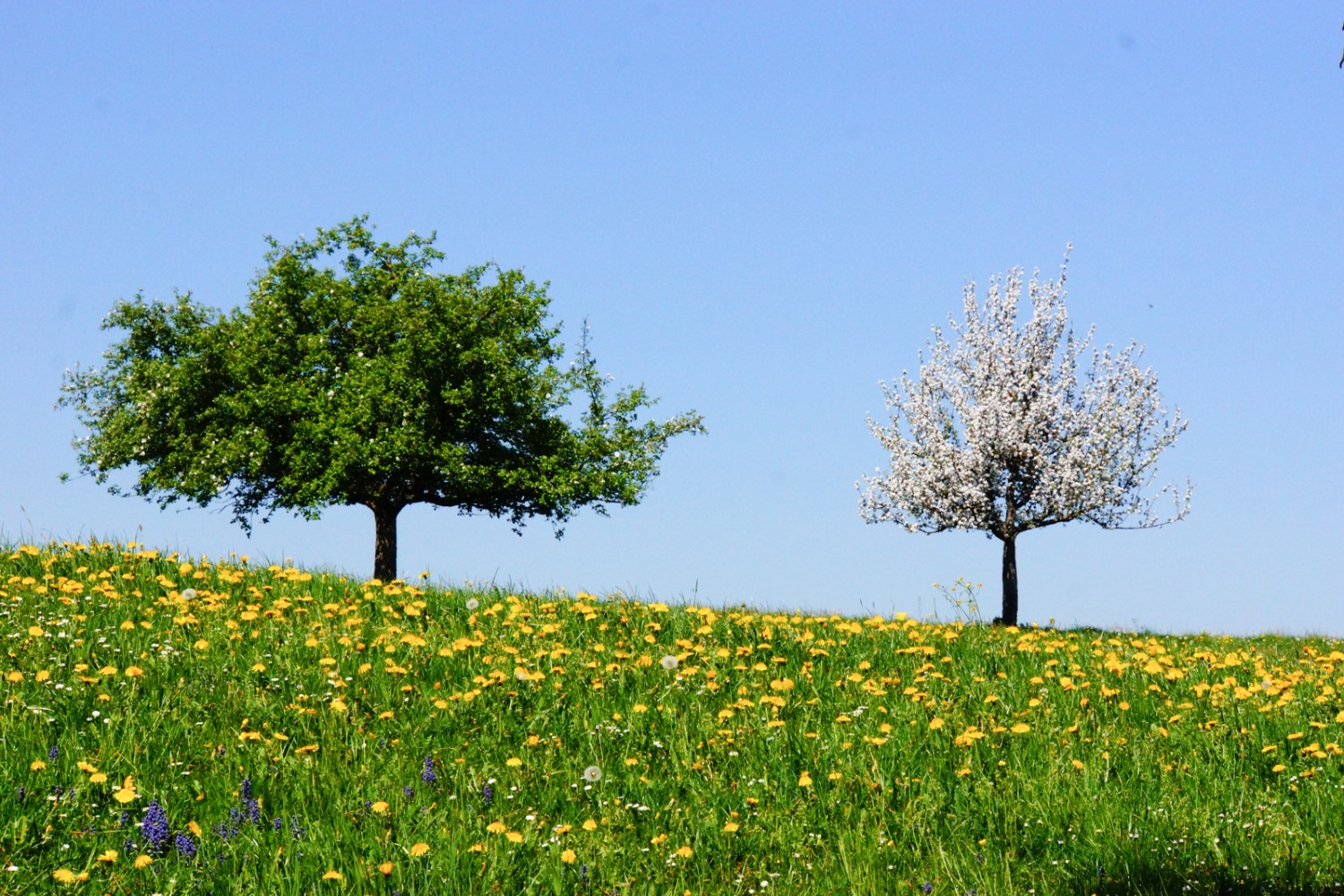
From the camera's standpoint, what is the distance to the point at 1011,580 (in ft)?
88.0

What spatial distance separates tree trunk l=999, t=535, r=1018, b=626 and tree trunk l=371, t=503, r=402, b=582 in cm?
1499

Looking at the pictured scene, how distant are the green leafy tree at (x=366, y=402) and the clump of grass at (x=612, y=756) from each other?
555 inches

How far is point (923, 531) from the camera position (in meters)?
26.9

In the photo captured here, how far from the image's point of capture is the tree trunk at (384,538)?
88.4ft

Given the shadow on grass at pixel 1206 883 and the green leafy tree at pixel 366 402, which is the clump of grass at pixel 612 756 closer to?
the shadow on grass at pixel 1206 883

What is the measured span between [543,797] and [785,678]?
9.26 ft

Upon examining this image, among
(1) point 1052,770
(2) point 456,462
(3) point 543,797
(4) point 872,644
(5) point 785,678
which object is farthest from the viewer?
(2) point 456,462

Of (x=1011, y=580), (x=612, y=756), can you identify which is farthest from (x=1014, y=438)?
(x=612, y=756)

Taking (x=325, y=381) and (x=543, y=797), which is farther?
(x=325, y=381)

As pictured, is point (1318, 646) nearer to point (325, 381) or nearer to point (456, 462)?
point (456, 462)

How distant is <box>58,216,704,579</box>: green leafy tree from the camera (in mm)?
24297

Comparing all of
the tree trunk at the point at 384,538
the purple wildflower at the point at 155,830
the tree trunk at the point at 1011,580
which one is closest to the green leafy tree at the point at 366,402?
the tree trunk at the point at 384,538

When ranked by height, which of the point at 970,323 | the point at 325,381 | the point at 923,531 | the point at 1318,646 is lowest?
the point at 1318,646

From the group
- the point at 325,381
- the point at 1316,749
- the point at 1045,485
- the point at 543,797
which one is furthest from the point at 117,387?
the point at 1316,749
